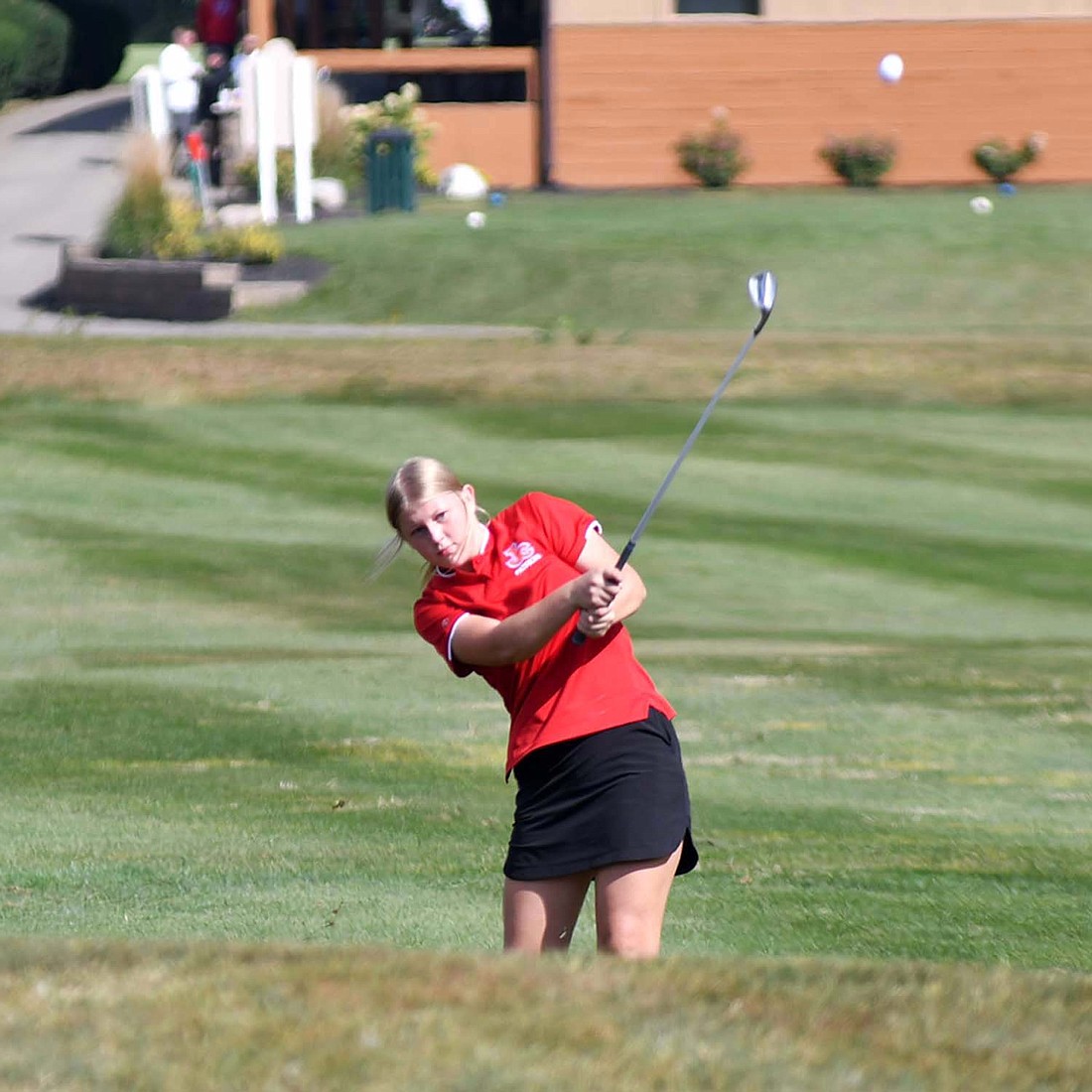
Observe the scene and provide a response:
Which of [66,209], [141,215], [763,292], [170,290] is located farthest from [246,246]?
[763,292]

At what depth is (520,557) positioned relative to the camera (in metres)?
5.23

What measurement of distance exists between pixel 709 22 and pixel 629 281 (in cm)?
1330

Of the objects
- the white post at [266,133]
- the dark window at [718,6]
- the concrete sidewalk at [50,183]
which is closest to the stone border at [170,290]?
the concrete sidewalk at [50,183]

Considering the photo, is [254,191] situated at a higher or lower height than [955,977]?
lower

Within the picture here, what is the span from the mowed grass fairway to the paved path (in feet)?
7.87

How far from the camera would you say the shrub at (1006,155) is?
36.9m

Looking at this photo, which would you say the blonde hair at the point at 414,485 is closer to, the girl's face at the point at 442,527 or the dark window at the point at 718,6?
the girl's face at the point at 442,527

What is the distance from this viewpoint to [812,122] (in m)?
37.0

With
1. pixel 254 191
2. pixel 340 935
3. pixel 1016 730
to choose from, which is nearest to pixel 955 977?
pixel 340 935

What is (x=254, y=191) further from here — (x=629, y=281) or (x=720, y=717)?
(x=720, y=717)

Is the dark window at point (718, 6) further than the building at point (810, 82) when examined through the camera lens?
Yes

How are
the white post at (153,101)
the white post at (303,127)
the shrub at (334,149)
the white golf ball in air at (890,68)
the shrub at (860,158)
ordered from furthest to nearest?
the shrub at (860,158) < the white golf ball in air at (890,68) < the shrub at (334,149) < the white post at (153,101) < the white post at (303,127)

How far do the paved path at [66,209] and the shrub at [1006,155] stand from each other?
14.7 m

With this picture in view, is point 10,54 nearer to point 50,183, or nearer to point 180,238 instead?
point 50,183
